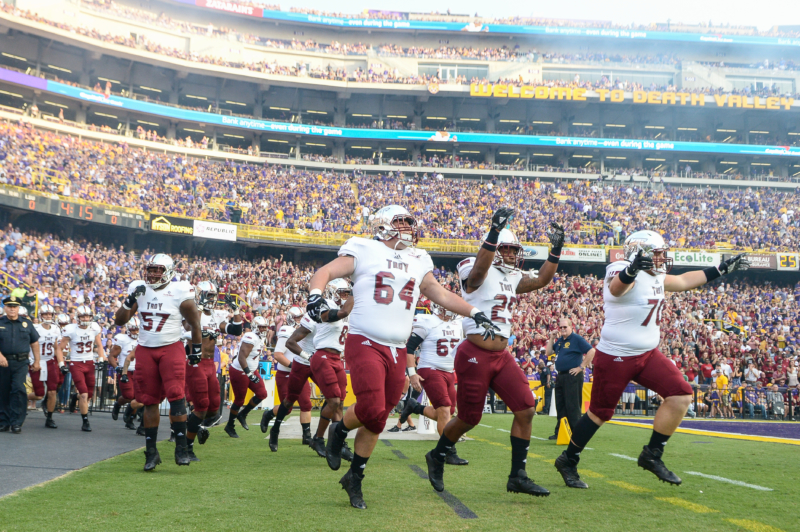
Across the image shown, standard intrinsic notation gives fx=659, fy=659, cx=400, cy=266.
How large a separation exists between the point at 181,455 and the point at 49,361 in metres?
6.66

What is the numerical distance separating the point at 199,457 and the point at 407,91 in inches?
1697

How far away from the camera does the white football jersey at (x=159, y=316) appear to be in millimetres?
7074

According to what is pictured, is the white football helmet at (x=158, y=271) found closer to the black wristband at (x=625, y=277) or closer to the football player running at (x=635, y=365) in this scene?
the football player running at (x=635, y=365)

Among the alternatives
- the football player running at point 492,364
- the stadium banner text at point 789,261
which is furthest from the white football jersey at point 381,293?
the stadium banner text at point 789,261

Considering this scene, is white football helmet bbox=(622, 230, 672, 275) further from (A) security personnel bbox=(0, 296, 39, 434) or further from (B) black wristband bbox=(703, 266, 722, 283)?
(A) security personnel bbox=(0, 296, 39, 434)

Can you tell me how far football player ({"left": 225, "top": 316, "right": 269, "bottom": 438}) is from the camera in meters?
10.9

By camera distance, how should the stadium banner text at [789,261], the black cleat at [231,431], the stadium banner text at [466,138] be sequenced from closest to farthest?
the black cleat at [231,431] < the stadium banner text at [789,261] < the stadium banner text at [466,138]

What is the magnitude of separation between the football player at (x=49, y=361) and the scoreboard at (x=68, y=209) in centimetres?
1946

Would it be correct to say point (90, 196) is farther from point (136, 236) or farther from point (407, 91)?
point (407, 91)

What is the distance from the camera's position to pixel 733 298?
107 feet

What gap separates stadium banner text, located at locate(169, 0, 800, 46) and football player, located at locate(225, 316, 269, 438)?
47.0 m

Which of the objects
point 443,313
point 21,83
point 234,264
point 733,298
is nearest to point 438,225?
point 234,264

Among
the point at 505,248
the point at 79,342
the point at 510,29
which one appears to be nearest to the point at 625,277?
the point at 505,248

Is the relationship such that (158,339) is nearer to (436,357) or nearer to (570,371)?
(436,357)
